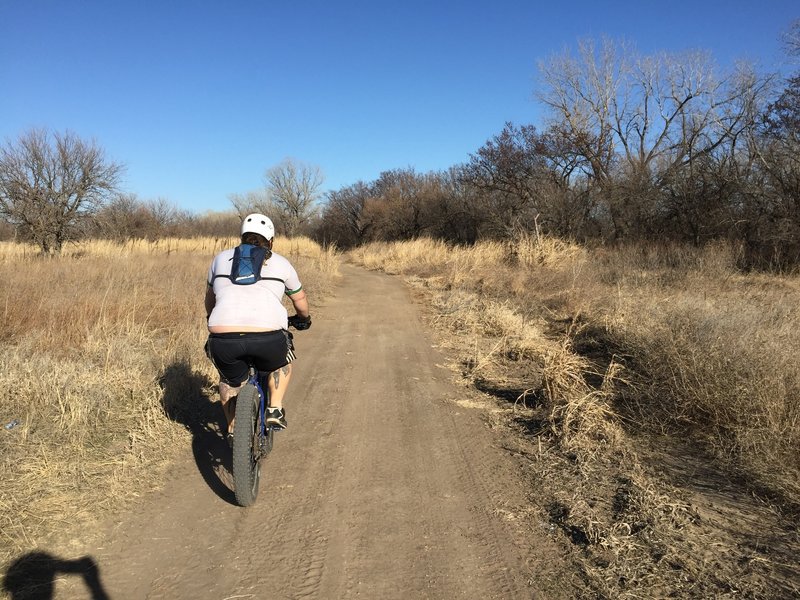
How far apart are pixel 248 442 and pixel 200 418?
1948mm

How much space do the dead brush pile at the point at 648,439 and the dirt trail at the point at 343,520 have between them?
39 centimetres

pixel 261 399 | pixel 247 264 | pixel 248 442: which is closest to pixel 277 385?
pixel 261 399

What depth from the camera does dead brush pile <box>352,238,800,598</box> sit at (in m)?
2.63

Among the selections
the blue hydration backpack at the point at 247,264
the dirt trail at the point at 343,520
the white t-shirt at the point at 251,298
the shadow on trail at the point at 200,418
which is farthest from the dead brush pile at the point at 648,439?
the blue hydration backpack at the point at 247,264

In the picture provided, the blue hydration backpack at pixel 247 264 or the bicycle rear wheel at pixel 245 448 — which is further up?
the blue hydration backpack at pixel 247 264

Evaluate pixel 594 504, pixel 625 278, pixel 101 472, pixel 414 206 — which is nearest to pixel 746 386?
pixel 594 504

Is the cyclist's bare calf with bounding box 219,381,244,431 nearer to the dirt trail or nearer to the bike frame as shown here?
the bike frame

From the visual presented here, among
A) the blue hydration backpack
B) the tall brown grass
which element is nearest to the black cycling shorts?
the blue hydration backpack

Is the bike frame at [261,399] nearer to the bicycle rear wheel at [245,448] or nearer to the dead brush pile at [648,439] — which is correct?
the bicycle rear wheel at [245,448]

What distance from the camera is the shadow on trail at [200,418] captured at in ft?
12.3

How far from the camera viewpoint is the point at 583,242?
19.7 m

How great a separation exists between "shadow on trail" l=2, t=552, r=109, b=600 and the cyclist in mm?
1184

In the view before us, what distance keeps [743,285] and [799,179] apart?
583cm

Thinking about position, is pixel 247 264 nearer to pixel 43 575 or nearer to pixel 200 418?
pixel 43 575
